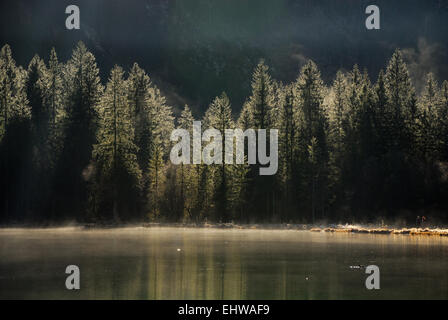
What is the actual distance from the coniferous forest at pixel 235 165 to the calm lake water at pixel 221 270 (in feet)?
114

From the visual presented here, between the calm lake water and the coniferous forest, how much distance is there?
114 ft

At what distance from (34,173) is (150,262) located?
57205 millimetres

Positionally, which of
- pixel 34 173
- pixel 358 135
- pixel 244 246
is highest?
pixel 358 135

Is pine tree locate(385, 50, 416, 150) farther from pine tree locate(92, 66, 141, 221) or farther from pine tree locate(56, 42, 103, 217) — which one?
pine tree locate(56, 42, 103, 217)

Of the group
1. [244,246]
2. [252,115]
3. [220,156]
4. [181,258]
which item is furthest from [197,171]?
[181,258]

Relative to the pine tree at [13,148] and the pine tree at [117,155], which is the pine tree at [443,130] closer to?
the pine tree at [117,155]

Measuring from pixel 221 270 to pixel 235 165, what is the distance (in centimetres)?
5552

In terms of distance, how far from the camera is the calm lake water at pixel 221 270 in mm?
26484

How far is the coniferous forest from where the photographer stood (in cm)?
8525

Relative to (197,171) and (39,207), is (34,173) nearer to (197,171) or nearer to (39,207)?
(39,207)

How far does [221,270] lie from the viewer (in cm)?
3306

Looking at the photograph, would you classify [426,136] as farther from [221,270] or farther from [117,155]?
[221,270]

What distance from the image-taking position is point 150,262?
36875 mm

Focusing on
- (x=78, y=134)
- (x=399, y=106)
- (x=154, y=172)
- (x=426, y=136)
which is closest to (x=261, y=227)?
(x=154, y=172)
